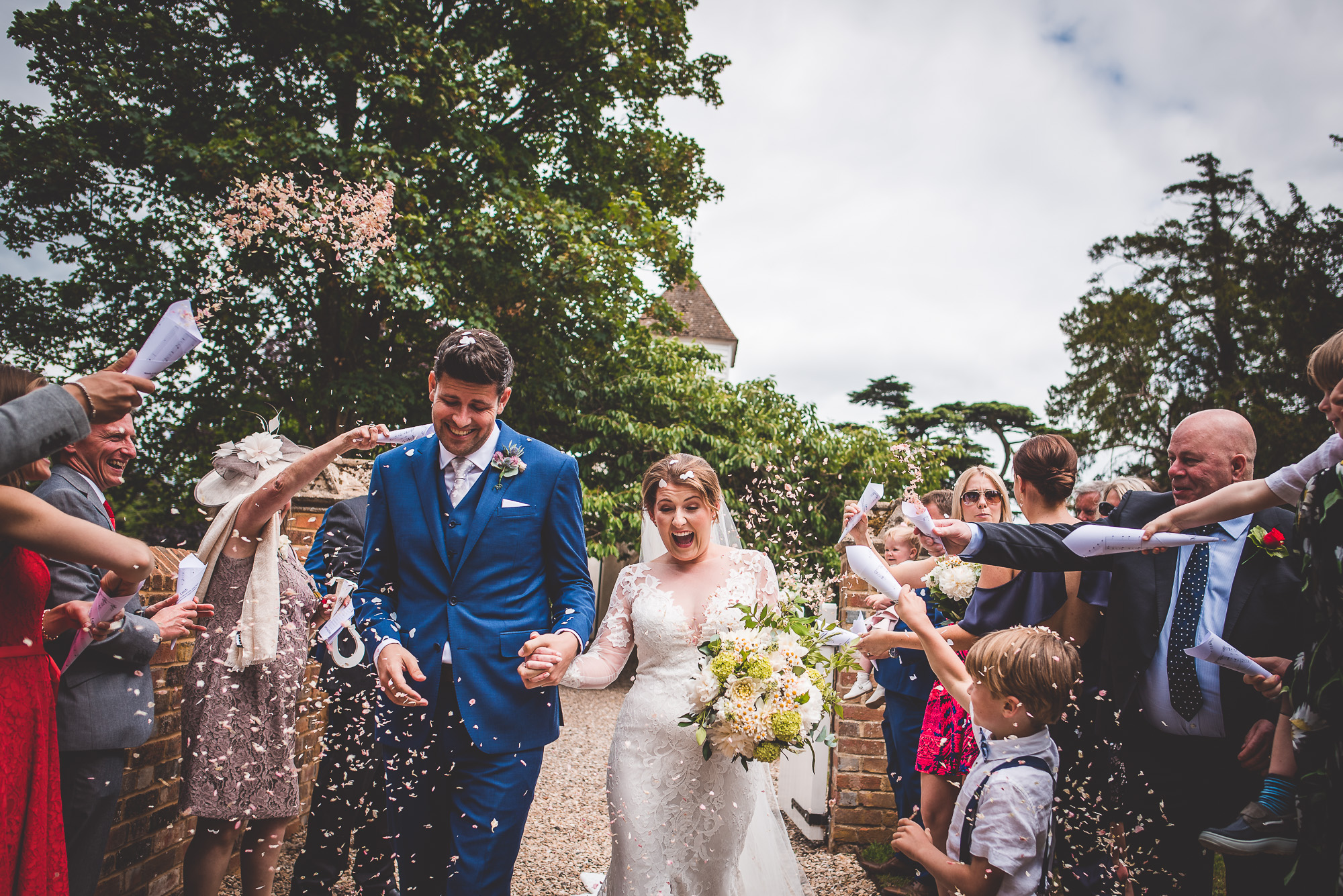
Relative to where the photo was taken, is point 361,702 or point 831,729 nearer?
point 361,702

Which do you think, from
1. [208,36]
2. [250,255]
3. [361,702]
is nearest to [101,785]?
[361,702]

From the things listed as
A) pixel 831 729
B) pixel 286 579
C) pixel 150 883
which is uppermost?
pixel 286 579

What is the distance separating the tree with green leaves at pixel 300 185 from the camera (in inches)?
312

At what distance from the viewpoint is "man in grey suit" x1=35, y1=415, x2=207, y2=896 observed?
2.21 meters

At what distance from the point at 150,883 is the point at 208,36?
30.2 ft

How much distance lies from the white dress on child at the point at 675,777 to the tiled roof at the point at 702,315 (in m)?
23.6

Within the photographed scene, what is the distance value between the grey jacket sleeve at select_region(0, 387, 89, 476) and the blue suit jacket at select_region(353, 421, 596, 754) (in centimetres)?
88

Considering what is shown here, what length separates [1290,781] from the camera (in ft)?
6.79

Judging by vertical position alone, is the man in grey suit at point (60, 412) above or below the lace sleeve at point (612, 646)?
above

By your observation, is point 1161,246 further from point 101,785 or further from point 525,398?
point 101,785

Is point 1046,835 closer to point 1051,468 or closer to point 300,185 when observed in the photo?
point 1051,468

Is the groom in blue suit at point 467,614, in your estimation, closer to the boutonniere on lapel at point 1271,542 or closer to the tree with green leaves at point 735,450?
the boutonniere on lapel at point 1271,542

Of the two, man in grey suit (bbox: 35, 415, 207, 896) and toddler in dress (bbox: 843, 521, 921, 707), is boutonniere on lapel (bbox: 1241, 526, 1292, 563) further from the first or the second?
man in grey suit (bbox: 35, 415, 207, 896)

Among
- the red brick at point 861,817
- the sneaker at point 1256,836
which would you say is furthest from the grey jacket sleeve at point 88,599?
the red brick at point 861,817
